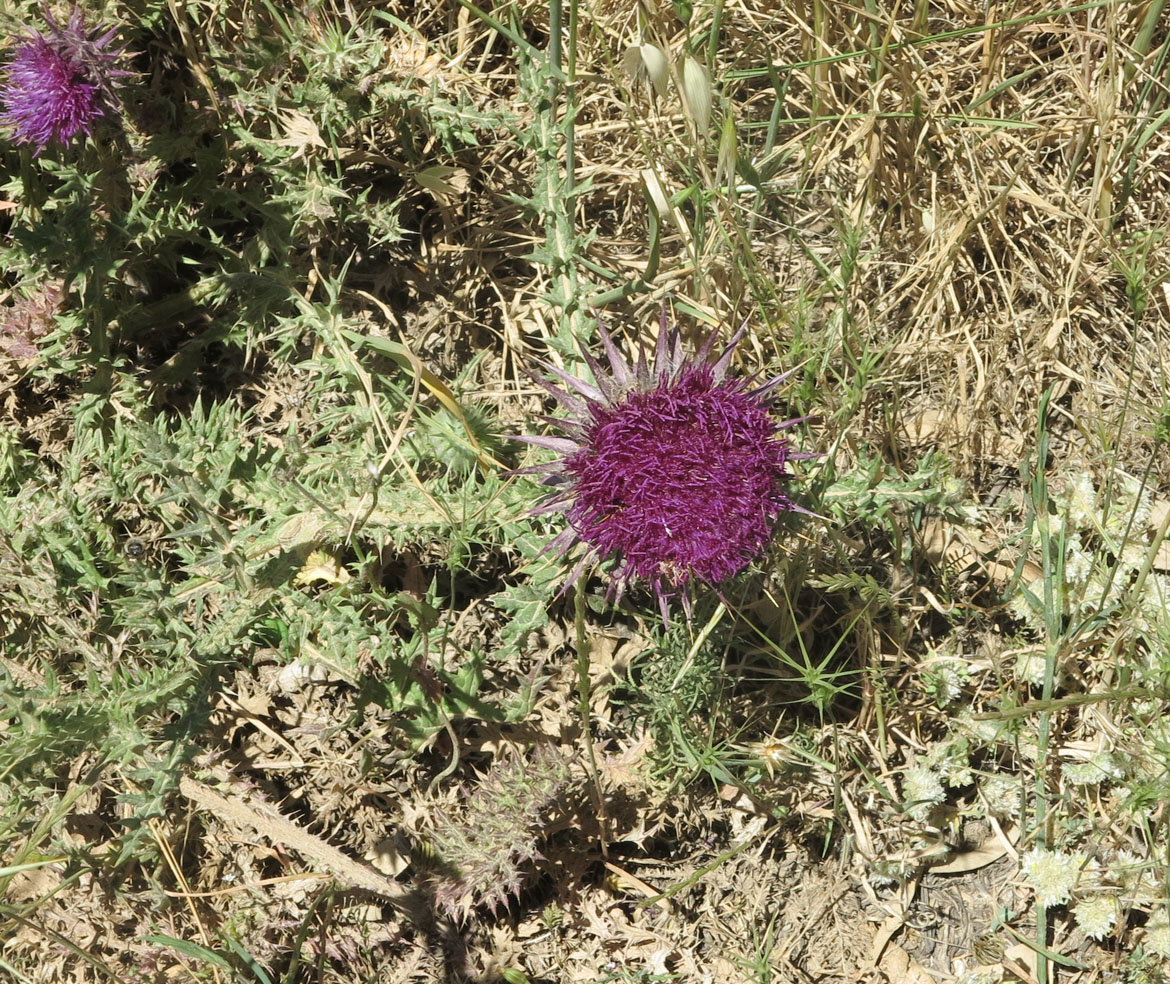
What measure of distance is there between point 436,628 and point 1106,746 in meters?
2.84

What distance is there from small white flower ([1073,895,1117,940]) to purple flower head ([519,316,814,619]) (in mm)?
2167

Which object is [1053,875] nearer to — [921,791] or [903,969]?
[921,791]

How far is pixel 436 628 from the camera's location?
437 centimetres

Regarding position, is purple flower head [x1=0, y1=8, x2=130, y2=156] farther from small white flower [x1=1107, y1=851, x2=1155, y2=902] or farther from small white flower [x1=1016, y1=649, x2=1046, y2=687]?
small white flower [x1=1107, y1=851, x2=1155, y2=902]

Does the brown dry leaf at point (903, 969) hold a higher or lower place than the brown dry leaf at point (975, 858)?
lower

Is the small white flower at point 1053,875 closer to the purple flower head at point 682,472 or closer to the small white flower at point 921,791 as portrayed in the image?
the small white flower at point 921,791

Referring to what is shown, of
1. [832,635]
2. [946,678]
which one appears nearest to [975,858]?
[946,678]

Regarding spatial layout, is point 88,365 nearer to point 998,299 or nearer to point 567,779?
point 567,779

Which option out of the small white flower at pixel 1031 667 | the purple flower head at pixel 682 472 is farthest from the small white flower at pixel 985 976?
the purple flower head at pixel 682 472

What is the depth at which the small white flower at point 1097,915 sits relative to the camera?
4.00 meters

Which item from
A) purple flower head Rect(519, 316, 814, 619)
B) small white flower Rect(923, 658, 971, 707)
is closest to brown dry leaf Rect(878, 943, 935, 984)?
small white flower Rect(923, 658, 971, 707)

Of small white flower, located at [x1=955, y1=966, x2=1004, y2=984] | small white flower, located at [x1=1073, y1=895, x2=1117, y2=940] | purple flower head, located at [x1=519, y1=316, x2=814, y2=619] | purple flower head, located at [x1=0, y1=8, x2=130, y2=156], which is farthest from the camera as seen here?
small white flower, located at [x1=955, y1=966, x2=1004, y2=984]

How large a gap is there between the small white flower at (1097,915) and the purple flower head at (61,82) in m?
4.89

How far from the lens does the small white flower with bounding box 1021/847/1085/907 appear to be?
4.04 meters
